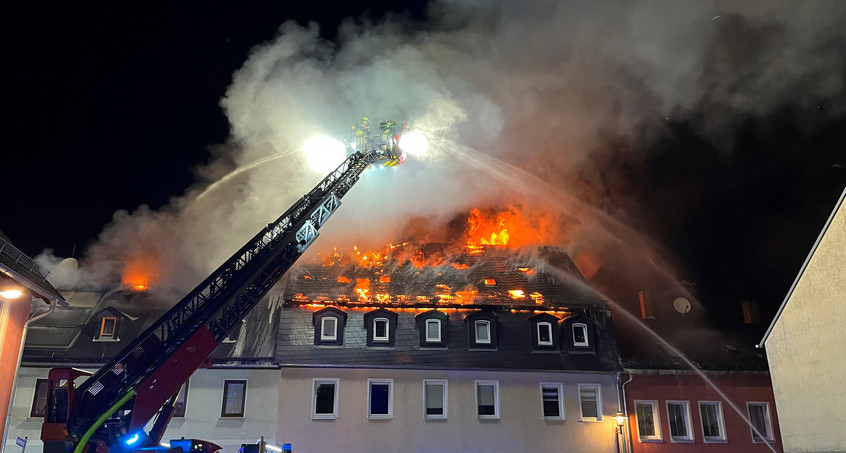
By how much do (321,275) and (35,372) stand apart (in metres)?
11.6

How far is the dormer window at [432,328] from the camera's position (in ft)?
87.6

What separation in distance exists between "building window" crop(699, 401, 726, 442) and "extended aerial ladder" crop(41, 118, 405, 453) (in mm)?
18747

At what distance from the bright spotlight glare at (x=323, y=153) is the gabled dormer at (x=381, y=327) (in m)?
8.22

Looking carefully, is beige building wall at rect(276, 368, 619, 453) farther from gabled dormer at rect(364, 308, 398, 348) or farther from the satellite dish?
the satellite dish

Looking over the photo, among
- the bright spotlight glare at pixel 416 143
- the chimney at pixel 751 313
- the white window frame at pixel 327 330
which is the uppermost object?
the bright spotlight glare at pixel 416 143

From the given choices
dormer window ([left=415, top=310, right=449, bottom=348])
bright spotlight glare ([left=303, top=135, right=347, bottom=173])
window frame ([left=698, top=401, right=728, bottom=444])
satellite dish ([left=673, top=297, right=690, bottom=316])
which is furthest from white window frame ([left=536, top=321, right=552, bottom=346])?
bright spotlight glare ([left=303, top=135, right=347, bottom=173])

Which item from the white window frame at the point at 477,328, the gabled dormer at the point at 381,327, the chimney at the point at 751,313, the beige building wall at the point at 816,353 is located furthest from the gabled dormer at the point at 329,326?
the chimney at the point at 751,313

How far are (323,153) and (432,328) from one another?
10.6 meters

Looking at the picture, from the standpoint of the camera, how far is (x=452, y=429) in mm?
25516

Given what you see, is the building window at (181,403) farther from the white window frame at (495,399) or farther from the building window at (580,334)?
the building window at (580,334)

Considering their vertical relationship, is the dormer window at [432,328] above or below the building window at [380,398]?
above

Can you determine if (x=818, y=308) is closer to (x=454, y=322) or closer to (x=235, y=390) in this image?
(x=454, y=322)

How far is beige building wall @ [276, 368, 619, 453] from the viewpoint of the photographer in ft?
81.8

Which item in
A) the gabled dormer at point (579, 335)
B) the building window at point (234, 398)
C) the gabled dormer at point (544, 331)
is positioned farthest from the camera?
the gabled dormer at point (579, 335)
